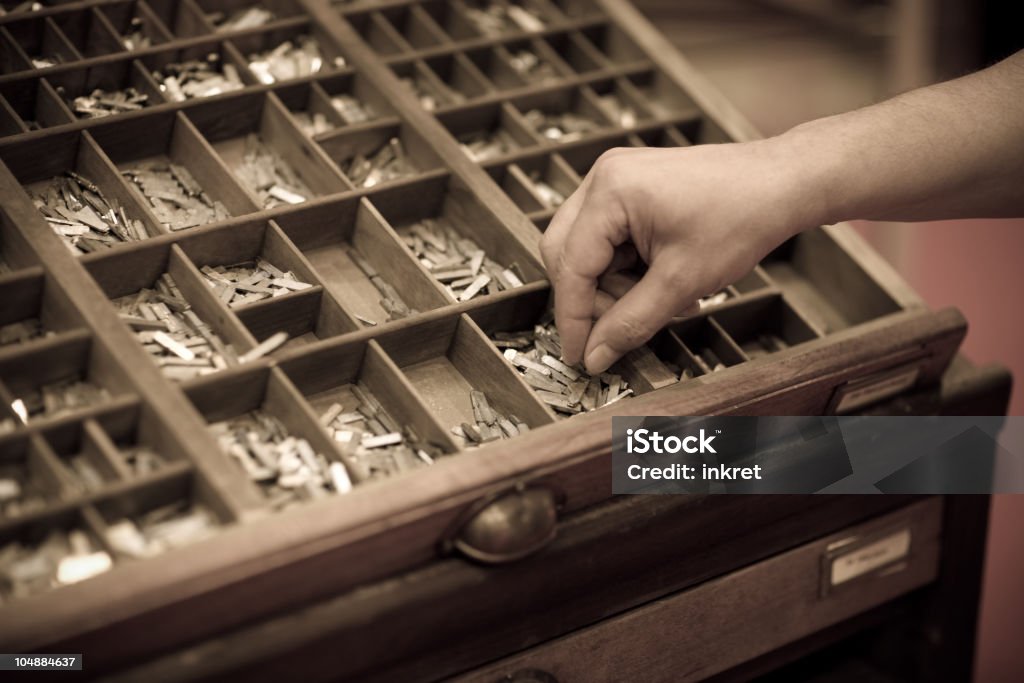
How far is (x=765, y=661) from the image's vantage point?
151cm

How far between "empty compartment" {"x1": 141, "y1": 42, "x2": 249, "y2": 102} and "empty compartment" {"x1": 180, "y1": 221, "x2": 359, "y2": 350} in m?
0.30

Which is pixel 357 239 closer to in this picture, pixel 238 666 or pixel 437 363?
pixel 437 363

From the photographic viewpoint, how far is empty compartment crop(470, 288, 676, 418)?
131 cm

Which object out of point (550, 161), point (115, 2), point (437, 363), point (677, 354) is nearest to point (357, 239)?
point (437, 363)

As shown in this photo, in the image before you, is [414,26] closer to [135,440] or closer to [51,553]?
[135,440]

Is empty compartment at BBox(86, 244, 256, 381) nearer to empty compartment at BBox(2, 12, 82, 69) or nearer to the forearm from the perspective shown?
empty compartment at BBox(2, 12, 82, 69)

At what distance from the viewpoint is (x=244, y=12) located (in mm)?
1742

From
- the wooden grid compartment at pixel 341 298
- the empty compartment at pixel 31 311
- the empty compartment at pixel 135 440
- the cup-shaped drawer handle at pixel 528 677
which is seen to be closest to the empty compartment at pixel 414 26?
the wooden grid compartment at pixel 341 298

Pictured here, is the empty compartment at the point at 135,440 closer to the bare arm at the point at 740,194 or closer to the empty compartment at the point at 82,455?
the empty compartment at the point at 82,455

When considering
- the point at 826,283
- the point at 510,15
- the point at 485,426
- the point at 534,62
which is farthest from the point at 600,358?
the point at 510,15

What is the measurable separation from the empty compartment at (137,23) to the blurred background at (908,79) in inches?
71.1

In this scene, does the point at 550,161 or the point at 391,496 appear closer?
the point at 391,496

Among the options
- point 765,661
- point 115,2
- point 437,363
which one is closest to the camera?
point 437,363

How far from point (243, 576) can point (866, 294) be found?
944 millimetres
